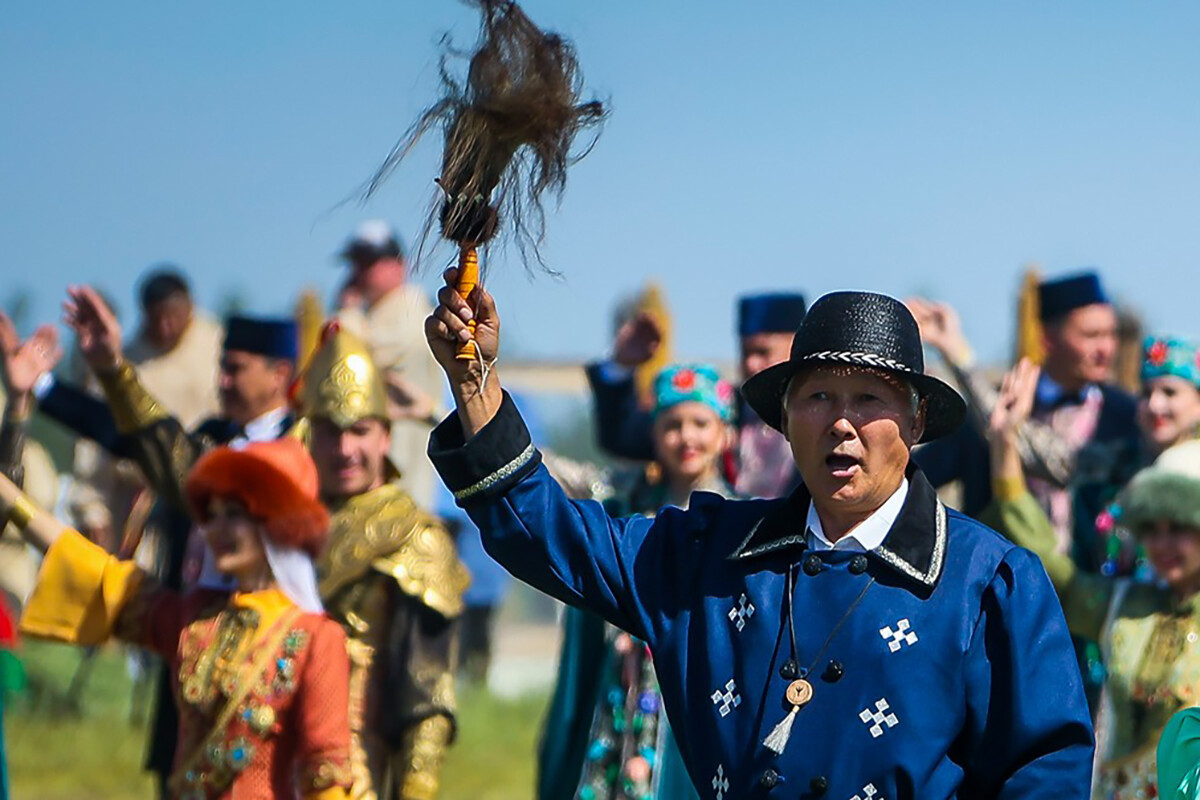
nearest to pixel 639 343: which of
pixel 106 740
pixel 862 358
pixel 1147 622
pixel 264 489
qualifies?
pixel 1147 622

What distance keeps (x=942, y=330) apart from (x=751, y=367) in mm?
939

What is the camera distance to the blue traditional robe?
3.60 meters

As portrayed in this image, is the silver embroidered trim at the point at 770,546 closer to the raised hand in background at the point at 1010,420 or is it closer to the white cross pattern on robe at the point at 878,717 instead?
the white cross pattern on robe at the point at 878,717

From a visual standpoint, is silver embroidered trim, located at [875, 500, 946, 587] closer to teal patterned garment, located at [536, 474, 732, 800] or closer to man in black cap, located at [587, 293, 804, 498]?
teal patterned garment, located at [536, 474, 732, 800]

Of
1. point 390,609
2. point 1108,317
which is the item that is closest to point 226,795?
point 390,609

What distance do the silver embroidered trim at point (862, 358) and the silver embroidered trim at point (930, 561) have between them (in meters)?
0.30

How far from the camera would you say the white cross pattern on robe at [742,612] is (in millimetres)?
3816

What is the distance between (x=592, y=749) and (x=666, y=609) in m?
3.58

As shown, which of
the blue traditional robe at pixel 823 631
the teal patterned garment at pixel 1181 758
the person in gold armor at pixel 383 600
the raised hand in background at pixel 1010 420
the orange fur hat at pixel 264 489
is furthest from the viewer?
the raised hand in background at pixel 1010 420

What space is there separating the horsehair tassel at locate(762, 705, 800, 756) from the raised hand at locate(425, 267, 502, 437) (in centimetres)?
72

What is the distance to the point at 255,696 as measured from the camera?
5.67 meters

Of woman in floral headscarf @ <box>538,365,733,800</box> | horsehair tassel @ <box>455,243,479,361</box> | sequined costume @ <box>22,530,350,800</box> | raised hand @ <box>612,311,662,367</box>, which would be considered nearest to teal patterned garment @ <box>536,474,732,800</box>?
woman in floral headscarf @ <box>538,365,733,800</box>

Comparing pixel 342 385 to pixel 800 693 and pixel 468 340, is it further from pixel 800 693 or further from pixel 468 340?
pixel 800 693

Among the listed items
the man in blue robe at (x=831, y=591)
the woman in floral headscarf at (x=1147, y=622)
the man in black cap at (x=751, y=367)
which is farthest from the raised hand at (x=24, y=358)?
the man in blue robe at (x=831, y=591)
